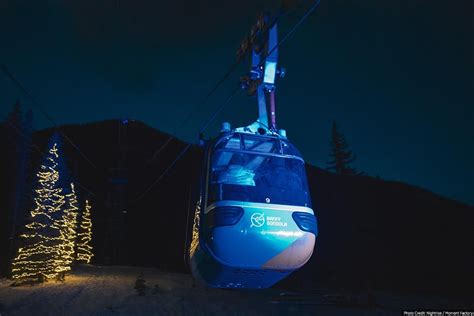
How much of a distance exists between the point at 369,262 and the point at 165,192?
73.6ft

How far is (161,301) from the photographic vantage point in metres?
13.8

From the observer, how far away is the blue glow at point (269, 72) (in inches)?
276

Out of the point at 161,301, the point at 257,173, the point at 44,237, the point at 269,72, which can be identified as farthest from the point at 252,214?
the point at 44,237

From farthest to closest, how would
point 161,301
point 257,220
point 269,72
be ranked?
1. point 161,301
2. point 269,72
3. point 257,220

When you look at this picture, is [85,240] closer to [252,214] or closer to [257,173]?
[257,173]

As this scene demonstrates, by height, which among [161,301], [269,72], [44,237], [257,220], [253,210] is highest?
[269,72]

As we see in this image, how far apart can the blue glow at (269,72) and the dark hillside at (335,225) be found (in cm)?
1290

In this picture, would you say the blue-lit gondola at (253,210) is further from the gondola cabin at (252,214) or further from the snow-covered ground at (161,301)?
the snow-covered ground at (161,301)

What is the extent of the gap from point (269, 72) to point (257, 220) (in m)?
3.15

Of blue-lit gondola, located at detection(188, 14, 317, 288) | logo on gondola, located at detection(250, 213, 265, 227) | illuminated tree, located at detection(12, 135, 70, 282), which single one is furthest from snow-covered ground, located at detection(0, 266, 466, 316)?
logo on gondola, located at detection(250, 213, 265, 227)

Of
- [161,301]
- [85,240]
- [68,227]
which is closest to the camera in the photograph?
[161,301]

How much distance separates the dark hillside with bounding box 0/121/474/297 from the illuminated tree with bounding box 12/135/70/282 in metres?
3.58

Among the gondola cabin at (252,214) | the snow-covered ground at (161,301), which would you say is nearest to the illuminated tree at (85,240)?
the snow-covered ground at (161,301)

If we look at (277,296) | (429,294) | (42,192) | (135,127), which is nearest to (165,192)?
(135,127)
